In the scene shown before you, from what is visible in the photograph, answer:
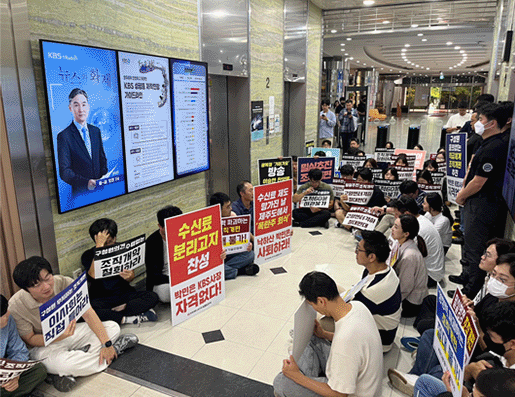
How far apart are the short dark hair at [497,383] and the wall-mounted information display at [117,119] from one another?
325cm

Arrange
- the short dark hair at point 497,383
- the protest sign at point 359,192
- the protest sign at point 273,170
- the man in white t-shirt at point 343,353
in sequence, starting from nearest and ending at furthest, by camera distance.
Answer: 1. the short dark hair at point 497,383
2. the man in white t-shirt at point 343,353
3. the protest sign at point 359,192
4. the protest sign at point 273,170

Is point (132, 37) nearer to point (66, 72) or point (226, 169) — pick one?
point (66, 72)

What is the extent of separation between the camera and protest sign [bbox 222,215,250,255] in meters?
4.43

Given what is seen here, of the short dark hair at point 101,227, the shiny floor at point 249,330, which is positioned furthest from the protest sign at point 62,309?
the short dark hair at point 101,227

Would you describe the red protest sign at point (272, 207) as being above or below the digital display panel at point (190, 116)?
below

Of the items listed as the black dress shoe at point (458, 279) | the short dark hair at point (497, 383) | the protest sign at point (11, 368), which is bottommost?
the black dress shoe at point (458, 279)

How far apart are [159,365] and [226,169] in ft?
14.0

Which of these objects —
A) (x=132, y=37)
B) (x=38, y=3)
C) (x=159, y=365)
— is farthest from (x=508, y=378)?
(x=132, y=37)

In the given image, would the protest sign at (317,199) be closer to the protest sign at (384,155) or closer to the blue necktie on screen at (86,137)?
the protest sign at (384,155)

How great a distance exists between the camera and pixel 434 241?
4.11 metres

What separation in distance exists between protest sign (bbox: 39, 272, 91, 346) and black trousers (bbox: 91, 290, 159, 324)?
0.52 meters

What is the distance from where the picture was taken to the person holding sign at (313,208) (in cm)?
618

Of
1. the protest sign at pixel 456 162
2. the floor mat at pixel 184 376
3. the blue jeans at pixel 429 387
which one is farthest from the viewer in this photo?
the protest sign at pixel 456 162

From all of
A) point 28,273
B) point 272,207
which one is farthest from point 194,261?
point 272,207
